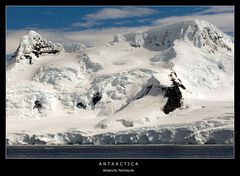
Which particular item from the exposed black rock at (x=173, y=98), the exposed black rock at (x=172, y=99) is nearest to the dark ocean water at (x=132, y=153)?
the exposed black rock at (x=172, y=99)

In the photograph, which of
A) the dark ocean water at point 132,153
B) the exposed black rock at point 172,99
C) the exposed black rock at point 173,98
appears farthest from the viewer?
the exposed black rock at point 173,98

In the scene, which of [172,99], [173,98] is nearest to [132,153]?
[172,99]

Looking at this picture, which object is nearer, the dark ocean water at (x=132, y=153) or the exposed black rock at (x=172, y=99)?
the dark ocean water at (x=132, y=153)

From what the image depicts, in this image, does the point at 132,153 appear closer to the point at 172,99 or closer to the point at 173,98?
the point at 172,99

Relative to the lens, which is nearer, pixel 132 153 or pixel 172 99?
pixel 132 153

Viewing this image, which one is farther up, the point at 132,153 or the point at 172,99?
the point at 172,99

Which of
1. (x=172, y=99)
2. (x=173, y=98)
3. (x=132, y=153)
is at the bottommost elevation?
(x=132, y=153)

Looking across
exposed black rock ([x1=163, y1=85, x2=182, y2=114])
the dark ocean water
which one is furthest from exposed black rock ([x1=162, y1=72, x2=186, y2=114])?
the dark ocean water

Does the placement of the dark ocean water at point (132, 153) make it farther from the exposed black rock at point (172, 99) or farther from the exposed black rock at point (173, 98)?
the exposed black rock at point (173, 98)
